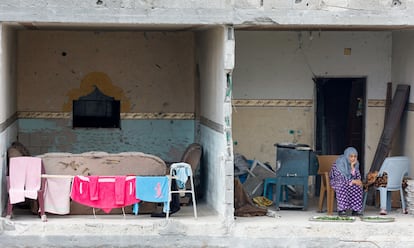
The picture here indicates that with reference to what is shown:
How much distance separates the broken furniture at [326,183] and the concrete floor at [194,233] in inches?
31.8

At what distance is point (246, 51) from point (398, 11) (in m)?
3.54

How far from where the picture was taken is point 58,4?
13.5 meters

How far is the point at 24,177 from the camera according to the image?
45.4ft

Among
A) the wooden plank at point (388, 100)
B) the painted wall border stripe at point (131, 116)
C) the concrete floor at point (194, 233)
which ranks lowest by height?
the concrete floor at point (194, 233)

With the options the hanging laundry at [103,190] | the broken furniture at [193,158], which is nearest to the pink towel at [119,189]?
the hanging laundry at [103,190]

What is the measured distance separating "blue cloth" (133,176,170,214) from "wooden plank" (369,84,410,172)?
410 cm

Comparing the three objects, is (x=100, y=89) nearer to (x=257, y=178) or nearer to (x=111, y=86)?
(x=111, y=86)

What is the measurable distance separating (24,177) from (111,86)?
3804 millimetres

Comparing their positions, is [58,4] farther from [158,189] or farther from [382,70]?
[382,70]

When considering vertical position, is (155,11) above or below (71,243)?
above

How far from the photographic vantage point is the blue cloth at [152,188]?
45.7 feet

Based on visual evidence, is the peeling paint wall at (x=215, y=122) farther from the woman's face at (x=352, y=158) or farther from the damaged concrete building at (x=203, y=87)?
the woman's face at (x=352, y=158)

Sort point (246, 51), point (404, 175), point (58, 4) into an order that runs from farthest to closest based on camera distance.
Result: point (246, 51)
point (404, 175)
point (58, 4)

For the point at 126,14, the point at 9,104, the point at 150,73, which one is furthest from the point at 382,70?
the point at 9,104
